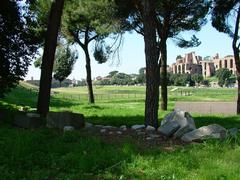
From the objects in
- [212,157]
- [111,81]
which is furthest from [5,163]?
[111,81]

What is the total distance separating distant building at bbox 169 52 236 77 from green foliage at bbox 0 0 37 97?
165 metres

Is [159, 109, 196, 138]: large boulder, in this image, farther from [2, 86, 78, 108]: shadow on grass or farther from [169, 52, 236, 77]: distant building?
[169, 52, 236, 77]: distant building

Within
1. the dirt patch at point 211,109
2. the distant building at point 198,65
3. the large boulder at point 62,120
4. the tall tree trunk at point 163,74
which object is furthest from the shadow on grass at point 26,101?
the distant building at point 198,65

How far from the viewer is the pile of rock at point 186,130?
8.48 m

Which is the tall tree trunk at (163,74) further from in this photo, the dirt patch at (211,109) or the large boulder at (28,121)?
the large boulder at (28,121)

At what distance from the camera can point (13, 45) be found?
→ 15297mm

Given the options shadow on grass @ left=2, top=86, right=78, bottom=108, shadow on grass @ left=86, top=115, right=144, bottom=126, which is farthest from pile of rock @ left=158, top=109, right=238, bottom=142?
shadow on grass @ left=2, top=86, right=78, bottom=108

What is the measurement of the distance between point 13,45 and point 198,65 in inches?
6935

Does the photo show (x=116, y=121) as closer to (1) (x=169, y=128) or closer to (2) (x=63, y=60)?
(1) (x=169, y=128)

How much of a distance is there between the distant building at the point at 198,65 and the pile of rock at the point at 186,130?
170m

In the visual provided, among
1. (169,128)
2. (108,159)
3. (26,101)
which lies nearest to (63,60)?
(26,101)

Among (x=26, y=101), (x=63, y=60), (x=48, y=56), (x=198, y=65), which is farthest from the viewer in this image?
(x=198, y=65)

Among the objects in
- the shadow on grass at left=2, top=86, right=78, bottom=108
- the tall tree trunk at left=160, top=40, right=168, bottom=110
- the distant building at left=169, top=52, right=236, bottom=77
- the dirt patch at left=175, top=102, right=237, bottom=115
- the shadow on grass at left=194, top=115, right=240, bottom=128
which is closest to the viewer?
the shadow on grass at left=194, top=115, right=240, bottom=128

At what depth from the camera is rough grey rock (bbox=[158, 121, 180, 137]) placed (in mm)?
9227
